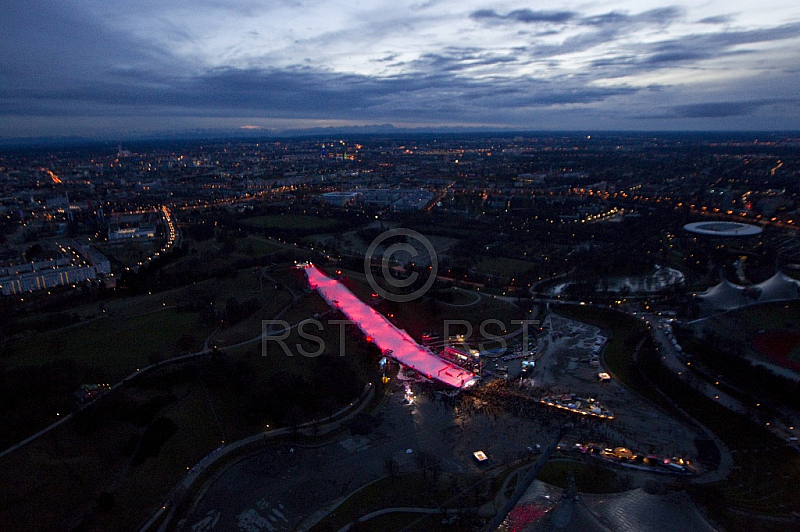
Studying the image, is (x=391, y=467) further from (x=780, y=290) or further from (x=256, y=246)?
(x=256, y=246)

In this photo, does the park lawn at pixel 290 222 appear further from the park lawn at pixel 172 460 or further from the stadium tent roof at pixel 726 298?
the stadium tent roof at pixel 726 298

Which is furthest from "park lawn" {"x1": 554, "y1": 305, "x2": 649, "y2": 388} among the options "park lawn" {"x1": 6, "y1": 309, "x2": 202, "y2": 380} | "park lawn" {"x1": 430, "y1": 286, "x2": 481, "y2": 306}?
"park lawn" {"x1": 6, "y1": 309, "x2": 202, "y2": 380}

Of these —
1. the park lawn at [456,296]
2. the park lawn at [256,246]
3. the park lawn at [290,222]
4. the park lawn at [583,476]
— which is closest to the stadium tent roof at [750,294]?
the park lawn at [456,296]

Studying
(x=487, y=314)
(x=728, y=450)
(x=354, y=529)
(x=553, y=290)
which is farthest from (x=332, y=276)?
(x=728, y=450)

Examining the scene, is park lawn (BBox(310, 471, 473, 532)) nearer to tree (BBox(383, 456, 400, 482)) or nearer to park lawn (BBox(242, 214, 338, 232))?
tree (BBox(383, 456, 400, 482))

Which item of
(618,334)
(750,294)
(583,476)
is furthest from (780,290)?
(583,476)

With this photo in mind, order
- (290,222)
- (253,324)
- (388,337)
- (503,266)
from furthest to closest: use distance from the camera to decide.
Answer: (290,222)
(503,266)
(253,324)
(388,337)
